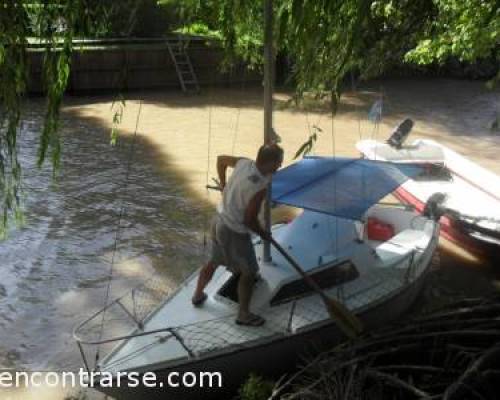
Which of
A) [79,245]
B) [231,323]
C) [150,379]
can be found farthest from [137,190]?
[150,379]

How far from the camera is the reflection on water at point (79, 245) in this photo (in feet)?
22.3

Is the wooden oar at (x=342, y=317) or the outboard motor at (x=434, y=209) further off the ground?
the outboard motor at (x=434, y=209)

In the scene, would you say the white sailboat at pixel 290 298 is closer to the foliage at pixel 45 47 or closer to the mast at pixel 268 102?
the mast at pixel 268 102

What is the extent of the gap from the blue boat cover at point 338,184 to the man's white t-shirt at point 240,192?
0.58 metres

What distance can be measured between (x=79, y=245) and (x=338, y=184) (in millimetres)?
4646

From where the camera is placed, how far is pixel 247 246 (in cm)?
521

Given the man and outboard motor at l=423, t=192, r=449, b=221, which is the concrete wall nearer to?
outboard motor at l=423, t=192, r=449, b=221

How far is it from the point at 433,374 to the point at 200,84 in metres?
16.6

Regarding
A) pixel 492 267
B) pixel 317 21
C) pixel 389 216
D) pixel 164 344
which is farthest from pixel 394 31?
pixel 492 267

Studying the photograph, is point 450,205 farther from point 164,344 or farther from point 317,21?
point 317,21

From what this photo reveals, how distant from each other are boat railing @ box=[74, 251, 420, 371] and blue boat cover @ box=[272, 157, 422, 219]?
87 cm

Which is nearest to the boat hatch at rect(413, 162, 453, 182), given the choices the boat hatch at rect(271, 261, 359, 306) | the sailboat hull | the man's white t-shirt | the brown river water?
the brown river water

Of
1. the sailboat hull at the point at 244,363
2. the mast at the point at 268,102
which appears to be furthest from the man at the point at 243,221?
the mast at the point at 268,102

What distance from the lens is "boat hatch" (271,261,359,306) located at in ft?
18.2
